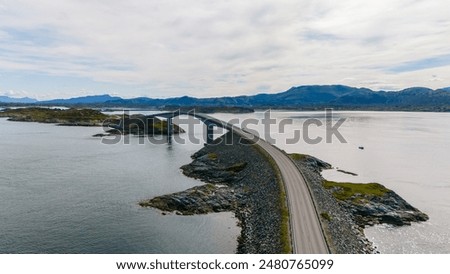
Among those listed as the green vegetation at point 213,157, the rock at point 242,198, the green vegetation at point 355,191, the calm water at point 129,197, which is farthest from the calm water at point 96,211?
the green vegetation at point 355,191

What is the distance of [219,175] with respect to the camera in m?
74.6

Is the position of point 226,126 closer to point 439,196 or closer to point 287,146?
point 287,146

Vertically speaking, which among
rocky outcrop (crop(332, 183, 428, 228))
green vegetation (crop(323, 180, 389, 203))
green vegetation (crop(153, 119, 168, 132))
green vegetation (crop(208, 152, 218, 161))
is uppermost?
green vegetation (crop(153, 119, 168, 132))

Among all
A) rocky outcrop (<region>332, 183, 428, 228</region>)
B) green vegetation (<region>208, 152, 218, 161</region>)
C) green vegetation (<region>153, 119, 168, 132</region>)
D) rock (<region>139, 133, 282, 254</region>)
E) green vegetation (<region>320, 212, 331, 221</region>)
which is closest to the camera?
rock (<region>139, 133, 282, 254</region>)

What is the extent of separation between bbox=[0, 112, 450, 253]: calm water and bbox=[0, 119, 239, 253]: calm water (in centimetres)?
12

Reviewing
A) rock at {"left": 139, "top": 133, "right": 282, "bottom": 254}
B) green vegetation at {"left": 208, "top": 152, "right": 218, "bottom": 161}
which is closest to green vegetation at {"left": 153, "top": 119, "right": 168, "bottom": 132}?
green vegetation at {"left": 208, "top": 152, "right": 218, "bottom": 161}

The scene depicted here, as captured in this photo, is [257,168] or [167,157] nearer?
[257,168]

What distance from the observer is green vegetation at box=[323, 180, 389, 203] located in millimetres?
59812

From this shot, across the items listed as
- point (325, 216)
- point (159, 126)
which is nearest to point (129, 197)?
point (325, 216)

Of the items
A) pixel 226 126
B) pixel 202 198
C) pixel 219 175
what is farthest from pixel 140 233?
pixel 226 126

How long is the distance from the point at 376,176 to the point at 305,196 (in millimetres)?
37625

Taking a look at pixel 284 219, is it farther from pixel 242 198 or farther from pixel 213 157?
pixel 213 157

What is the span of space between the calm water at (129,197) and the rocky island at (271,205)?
2323mm

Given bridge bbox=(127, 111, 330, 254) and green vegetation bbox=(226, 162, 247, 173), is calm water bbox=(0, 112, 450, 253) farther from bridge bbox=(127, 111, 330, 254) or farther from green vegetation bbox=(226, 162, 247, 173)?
green vegetation bbox=(226, 162, 247, 173)
